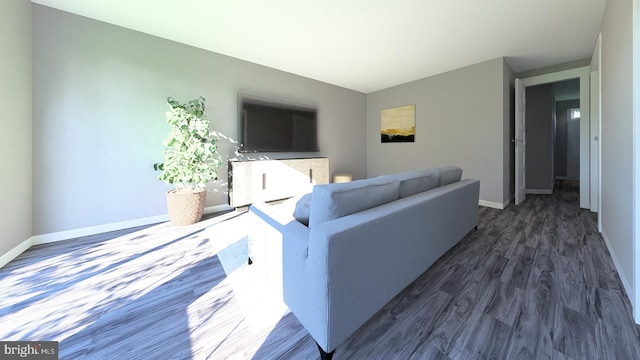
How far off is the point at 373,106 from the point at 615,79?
409 cm

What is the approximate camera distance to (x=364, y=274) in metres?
1.07

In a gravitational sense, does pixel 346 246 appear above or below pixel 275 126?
below

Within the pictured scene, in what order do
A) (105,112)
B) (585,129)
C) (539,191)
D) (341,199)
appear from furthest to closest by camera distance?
(539,191) < (585,129) < (105,112) < (341,199)

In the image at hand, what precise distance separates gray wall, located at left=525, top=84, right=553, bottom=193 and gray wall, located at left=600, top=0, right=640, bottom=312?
137 inches

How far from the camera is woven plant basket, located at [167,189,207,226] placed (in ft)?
9.20

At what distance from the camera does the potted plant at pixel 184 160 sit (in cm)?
280

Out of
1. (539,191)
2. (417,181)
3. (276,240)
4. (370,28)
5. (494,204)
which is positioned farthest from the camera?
(539,191)

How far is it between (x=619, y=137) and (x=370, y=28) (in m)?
2.44

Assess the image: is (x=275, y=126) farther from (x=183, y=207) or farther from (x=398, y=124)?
(x=398, y=124)

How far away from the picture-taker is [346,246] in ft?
3.14

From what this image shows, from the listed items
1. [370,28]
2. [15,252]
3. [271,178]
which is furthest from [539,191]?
[15,252]

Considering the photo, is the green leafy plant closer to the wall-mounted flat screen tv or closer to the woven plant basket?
the woven plant basket

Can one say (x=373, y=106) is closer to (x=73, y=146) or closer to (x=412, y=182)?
(x=412, y=182)

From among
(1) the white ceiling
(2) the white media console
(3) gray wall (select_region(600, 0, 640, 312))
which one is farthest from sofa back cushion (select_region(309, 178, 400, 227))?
(2) the white media console
